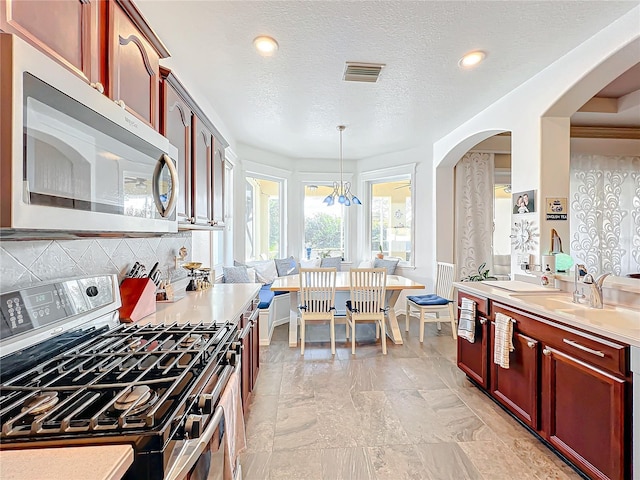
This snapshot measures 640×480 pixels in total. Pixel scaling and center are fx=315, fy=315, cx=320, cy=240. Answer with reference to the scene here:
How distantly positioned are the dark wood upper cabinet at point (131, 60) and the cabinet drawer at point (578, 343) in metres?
2.37

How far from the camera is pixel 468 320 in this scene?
8.68 feet

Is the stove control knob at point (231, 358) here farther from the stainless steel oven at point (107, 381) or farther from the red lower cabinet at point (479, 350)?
the red lower cabinet at point (479, 350)

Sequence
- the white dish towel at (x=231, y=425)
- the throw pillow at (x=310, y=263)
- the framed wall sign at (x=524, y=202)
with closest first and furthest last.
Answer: the white dish towel at (x=231, y=425), the framed wall sign at (x=524, y=202), the throw pillow at (x=310, y=263)

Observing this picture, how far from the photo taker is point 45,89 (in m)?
0.75

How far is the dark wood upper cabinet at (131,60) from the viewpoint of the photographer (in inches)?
45.5

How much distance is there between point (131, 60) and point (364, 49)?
1.64 meters

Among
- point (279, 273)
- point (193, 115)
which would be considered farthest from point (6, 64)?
point (279, 273)

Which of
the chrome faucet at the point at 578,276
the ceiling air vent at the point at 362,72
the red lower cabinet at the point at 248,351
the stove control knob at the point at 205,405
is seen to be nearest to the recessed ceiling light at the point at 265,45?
the ceiling air vent at the point at 362,72

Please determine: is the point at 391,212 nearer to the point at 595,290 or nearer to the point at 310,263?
the point at 310,263

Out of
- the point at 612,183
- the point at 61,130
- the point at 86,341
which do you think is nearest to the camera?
Answer: the point at 61,130

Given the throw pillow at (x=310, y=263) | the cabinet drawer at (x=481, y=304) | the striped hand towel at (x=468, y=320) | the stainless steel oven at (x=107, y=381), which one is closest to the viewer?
the stainless steel oven at (x=107, y=381)

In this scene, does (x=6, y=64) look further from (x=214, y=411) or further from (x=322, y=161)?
(x=322, y=161)

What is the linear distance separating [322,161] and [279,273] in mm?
2259

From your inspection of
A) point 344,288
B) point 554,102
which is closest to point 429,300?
point 344,288
